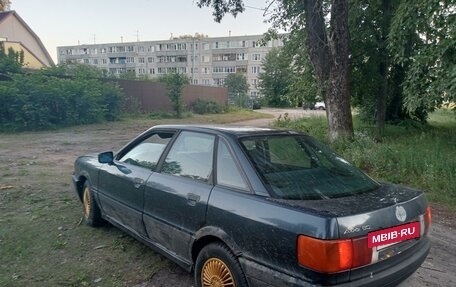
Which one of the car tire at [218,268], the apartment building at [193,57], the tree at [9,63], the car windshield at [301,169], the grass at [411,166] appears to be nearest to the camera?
the car tire at [218,268]

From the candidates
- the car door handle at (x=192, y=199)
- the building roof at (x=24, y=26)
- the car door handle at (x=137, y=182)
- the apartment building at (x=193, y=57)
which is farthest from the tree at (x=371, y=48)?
the apartment building at (x=193, y=57)

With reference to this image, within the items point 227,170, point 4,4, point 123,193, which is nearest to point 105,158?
point 123,193

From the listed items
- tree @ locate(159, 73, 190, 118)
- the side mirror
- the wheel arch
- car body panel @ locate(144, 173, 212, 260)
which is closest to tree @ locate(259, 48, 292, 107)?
tree @ locate(159, 73, 190, 118)

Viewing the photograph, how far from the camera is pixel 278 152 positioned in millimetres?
3025

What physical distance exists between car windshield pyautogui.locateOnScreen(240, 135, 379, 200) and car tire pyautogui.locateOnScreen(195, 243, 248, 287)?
588mm

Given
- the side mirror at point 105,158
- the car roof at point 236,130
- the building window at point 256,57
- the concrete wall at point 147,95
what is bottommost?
the side mirror at point 105,158

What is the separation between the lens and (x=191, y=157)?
3191 mm

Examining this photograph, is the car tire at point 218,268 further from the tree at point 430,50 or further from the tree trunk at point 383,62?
the tree trunk at point 383,62

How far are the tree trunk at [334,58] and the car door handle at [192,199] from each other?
7.32 metres

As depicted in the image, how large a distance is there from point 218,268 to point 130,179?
1525 millimetres

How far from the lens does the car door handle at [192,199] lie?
2.83m

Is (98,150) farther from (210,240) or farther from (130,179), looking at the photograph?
(210,240)

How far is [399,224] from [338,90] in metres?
7.47

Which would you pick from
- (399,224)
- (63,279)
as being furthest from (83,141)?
(399,224)
